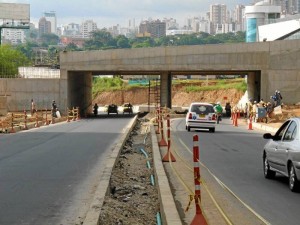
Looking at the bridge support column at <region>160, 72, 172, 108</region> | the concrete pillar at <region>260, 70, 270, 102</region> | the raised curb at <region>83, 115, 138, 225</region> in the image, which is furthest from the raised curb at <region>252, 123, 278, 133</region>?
the raised curb at <region>83, 115, 138, 225</region>

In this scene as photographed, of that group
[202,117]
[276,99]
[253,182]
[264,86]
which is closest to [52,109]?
[276,99]

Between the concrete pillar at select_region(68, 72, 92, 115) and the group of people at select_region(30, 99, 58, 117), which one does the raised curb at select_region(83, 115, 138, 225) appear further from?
the concrete pillar at select_region(68, 72, 92, 115)

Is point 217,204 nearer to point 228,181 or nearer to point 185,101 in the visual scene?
point 228,181

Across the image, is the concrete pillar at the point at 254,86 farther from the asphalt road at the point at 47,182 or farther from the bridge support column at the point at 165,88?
the asphalt road at the point at 47,182

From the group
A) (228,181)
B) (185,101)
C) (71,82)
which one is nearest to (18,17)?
(185,101)

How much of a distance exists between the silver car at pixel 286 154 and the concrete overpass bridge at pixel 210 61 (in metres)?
51.9

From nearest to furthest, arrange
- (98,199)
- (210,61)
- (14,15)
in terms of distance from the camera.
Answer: (98,199)
(210,61)
(14,15)

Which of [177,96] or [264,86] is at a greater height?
[264,86]

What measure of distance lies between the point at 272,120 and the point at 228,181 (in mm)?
40577

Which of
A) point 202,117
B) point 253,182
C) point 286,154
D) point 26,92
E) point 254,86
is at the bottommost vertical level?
point 253,182

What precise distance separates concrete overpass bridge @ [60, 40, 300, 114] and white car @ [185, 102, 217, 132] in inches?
1084

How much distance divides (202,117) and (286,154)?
87.4 feet

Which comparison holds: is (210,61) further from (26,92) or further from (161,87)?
(26,92)

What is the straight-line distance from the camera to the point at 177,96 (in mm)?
151125
